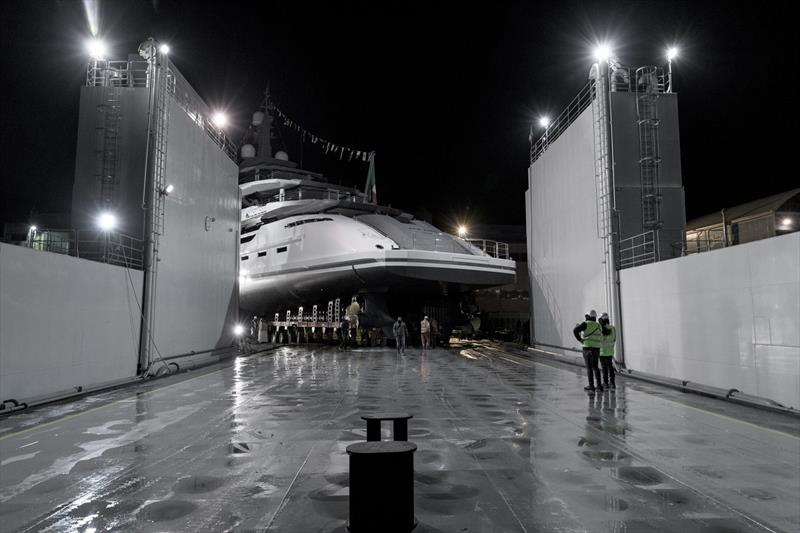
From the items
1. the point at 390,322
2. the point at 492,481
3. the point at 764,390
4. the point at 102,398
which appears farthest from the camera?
the point at 390,322

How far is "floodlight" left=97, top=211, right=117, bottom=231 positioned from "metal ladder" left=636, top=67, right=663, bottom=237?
1309cm

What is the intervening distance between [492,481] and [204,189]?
1427 cm

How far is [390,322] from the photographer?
22.2 m

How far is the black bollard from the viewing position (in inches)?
125

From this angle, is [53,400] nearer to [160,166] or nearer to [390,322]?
[160,166]

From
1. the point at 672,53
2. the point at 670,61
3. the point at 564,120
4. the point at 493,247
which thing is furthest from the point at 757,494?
the point at 493,247

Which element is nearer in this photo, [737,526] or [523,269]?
[737,526]

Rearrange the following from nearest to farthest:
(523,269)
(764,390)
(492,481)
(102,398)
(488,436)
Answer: (492,481), (488,436), (764,390), (102,398), (523,269)

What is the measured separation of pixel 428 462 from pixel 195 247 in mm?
12251

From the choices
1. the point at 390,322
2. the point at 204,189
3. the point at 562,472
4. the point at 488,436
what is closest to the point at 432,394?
the point at 488,436

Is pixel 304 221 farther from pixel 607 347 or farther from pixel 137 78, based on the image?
pixel 607 347

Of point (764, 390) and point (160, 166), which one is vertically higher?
point (160, 166)

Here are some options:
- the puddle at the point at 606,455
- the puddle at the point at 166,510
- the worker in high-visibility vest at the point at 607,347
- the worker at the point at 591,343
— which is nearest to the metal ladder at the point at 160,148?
the puddle at the point at 166,510

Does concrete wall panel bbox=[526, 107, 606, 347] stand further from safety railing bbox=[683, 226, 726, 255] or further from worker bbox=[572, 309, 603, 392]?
worker bbox=[572, 309, 603, 392]
